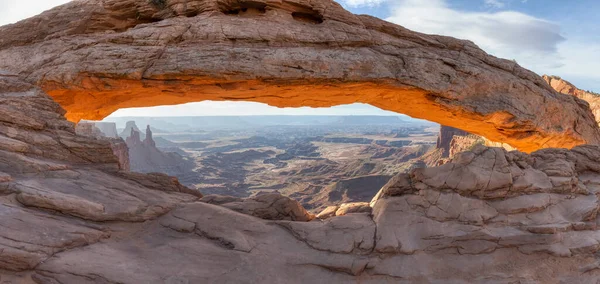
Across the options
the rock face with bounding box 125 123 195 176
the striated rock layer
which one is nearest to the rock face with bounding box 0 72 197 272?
the striated rock layer

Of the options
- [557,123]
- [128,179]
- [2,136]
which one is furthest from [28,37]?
[557,123]

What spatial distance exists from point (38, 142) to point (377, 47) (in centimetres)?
1342

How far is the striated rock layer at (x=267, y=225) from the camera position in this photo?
7.62 m

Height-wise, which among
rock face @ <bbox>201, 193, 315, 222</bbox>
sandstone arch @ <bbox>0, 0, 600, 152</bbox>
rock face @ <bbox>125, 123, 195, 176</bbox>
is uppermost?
sandstone arch @ <bbox>0, 0, 600, 152</bbox>

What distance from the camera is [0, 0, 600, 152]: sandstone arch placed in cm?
1213

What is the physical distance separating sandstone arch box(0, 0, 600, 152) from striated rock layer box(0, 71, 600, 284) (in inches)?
95.4

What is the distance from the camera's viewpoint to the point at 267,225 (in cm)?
1011

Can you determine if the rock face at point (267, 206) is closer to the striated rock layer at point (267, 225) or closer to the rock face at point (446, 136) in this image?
the striated rock layer at point (267, 225)

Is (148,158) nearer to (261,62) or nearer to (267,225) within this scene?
(261,62)

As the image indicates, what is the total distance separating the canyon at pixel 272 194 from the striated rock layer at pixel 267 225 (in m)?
0.05

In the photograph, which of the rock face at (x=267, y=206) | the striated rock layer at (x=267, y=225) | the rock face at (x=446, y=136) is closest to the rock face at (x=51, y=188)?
the striated rock layer at (x=267, y=225)

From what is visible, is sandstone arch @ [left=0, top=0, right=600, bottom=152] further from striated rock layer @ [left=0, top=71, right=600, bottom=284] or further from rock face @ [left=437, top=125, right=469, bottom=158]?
rock face @ [left=437, top=125, right=469, bottom=158]

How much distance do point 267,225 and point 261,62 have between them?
6.44m

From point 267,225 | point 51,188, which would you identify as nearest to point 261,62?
point 267,225
